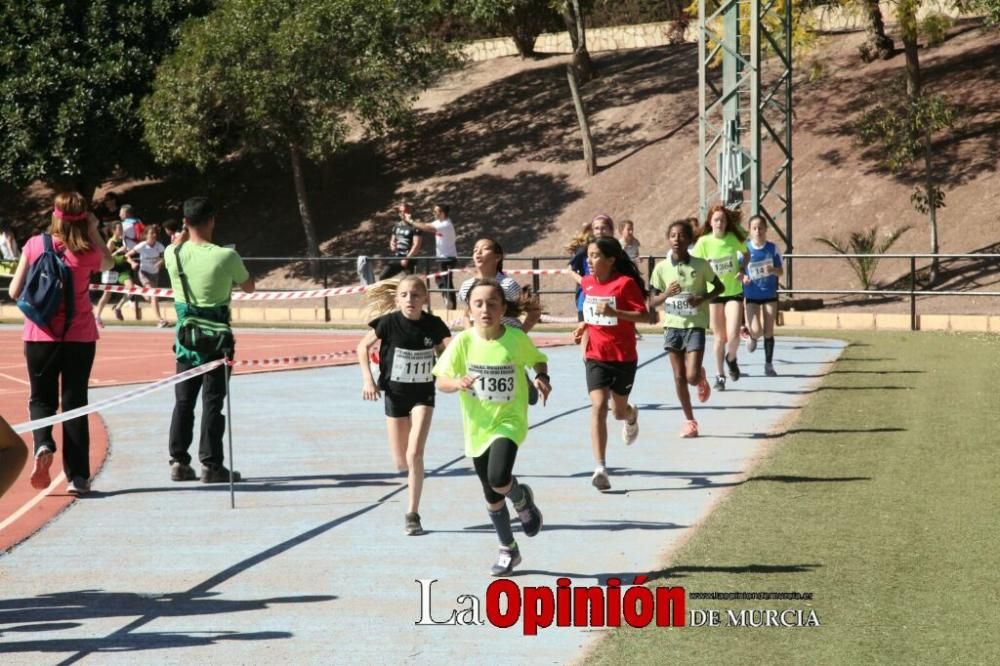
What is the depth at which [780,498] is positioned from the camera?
10211mm

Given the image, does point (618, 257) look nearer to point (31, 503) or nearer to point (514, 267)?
point (31, 503)

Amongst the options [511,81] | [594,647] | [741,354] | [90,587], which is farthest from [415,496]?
[511,81]

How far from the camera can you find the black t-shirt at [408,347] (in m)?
9.50

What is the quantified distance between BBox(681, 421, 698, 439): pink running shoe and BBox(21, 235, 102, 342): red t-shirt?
201 inches

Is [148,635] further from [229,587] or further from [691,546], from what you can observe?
[691,546]

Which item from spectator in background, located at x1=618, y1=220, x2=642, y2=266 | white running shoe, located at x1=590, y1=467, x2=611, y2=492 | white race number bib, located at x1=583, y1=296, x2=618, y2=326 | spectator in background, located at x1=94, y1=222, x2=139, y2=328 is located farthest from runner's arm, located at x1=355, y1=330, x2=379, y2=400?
spectator in background, located at x1=94, y1=222, x2=139, y2=328

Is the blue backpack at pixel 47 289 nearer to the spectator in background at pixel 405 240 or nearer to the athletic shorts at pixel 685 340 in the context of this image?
the athletic shorts at pixel 685 340

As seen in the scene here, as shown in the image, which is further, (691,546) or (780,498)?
(780,498)

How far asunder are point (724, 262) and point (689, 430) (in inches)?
130

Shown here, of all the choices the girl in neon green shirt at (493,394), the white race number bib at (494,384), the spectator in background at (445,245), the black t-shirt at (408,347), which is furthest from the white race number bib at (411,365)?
the spectator in background at (445,245)

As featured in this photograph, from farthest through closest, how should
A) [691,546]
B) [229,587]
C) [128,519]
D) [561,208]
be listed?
[561,208], [128,519], [691,546], [229,587]

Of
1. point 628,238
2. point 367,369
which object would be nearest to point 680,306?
point 367,369

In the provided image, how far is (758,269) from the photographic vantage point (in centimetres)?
1792

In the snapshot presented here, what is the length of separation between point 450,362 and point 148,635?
2.22m
